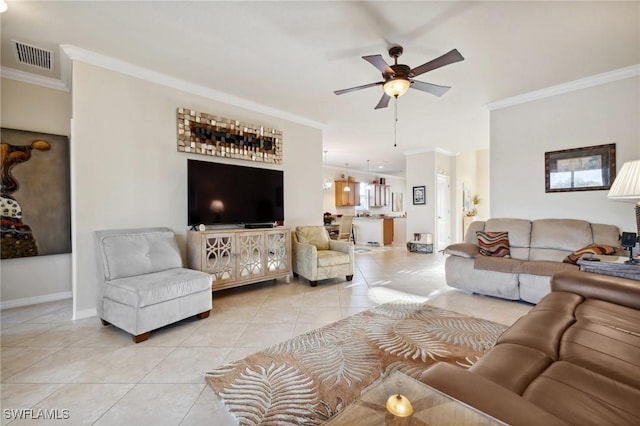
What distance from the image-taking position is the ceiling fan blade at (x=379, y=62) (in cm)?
225

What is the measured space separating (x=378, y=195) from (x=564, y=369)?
1008cm

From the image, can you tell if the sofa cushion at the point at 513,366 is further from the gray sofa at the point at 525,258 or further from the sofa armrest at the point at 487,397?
the gray sofa at the point at 525,258

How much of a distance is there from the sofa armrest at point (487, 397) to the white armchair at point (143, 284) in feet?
7.50

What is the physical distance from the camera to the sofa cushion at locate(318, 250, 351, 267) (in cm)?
398

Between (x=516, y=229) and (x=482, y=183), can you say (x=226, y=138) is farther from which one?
(x=482, y=183)

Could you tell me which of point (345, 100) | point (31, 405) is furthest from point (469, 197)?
point (31, 405)

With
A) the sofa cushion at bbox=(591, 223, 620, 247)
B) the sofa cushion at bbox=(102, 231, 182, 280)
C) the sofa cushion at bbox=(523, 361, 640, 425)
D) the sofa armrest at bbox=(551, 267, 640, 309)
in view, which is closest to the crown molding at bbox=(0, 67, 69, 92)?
the sofa cushion at bbox=(102, 231, 182, 280)

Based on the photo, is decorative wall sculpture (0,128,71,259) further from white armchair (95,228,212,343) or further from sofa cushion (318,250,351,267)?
sofa cushion (318,250,351,267)

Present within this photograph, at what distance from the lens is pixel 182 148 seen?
11.2 ft

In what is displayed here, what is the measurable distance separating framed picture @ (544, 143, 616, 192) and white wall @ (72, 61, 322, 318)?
4587 mm

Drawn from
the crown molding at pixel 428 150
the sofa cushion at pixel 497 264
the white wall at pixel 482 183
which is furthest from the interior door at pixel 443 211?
the sofa cushion at pixel 497 264

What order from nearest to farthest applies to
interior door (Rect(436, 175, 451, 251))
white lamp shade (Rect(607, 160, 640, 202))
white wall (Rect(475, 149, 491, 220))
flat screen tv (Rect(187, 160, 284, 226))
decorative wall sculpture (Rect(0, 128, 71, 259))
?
1. white lamp shade (Rect(607, 160, 640, 202))
2. decorative wall sculpture (Rect(0, 128, 71, 259))
3. flat screen tv (Rect(187, 160, 284, 226))
4. interior door (Rect(436, 175, 451, 251))
5. white wall (Rect(475, 149, 491, 220))

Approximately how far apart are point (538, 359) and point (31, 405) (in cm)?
258

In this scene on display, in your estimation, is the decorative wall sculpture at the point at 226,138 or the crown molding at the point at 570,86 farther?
the decorative wall sculpture at the point at 226,138
